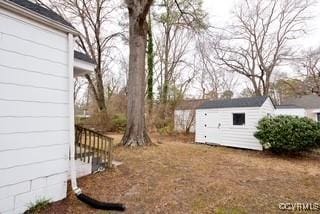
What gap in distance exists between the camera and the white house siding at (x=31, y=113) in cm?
343

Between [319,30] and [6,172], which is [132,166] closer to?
[6,172]

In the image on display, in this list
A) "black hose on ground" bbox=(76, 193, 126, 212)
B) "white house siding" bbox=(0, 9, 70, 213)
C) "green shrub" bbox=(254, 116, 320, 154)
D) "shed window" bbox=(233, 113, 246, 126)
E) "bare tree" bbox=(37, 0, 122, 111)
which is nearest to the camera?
"white house siding" bbox=(0, 9, 70, 213)

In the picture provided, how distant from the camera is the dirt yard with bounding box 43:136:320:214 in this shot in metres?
4.14

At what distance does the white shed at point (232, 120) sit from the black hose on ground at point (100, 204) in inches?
351

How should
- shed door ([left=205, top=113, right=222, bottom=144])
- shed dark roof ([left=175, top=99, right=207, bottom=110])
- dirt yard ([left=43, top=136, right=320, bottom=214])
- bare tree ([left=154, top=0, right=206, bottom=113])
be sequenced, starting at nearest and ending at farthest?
dirt yard ([left=43, top=136, right=320, bottom=214])
shed door ([left=205, top=113, right=222, bottom=144])
shed dark roof ([left=175, top=99, right=207, bottom=110])
bare tree ([left=154, top=0, right=206, bottom=113])

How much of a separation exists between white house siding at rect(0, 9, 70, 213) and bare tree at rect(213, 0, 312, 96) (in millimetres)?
18202

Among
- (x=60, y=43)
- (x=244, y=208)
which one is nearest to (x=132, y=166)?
(x=244, y=208)

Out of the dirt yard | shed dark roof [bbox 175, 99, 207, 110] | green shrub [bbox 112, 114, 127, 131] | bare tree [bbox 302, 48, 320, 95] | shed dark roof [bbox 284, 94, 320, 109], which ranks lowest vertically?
the dirt yard

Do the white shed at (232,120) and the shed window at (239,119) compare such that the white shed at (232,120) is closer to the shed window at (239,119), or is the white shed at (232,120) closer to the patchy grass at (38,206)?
the shed window at (239,119)

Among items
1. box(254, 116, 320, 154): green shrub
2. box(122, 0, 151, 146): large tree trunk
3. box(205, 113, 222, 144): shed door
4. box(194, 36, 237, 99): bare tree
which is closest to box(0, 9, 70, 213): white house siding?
box(122, 0, 151, 146): large tree trunk

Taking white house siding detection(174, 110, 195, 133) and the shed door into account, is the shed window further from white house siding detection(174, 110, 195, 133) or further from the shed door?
white house siding detection(174, 110, 195, 133)

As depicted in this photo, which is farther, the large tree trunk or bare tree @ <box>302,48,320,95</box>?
bare tree @ <box>302,48,320,95</box>

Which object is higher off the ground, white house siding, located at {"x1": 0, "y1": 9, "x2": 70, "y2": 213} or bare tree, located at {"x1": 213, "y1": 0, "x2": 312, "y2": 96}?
bare tree, located at {"x1": 213, "y1": 0, "x2": 312, "y2": 96}

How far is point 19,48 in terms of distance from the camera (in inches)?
142
